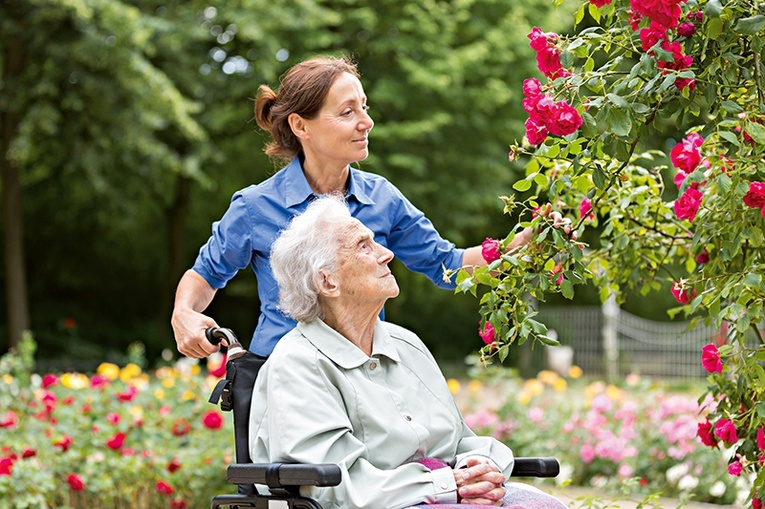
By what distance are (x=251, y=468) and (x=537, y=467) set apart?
31.9 inches

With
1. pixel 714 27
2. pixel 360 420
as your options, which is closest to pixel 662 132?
pixel 714 27

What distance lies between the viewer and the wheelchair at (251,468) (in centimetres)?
240

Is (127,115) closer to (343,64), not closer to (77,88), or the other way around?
(77,88)

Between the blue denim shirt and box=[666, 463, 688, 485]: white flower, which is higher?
the blue denim shirt

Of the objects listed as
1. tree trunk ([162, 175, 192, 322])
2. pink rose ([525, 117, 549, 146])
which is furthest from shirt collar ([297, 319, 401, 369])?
tree trunk ([162, 175, 192, 322])

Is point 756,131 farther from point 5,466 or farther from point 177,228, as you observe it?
point 177,228

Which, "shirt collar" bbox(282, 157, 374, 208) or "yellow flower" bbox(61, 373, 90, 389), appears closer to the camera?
"shirt collar" bbox(282, 157, 374, 208)

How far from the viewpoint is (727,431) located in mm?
3055

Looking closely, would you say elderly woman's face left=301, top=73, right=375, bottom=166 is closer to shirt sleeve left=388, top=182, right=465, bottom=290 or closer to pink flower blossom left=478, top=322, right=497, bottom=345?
shirt sleeve left=388, top=182, right=465, bottom=290

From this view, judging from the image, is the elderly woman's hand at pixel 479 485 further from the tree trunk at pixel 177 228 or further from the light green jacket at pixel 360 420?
the tree trunk at pixel 177 228

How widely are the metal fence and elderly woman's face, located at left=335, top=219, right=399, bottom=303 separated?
1200 centimetres

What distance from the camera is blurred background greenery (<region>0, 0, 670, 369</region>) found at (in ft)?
38.5

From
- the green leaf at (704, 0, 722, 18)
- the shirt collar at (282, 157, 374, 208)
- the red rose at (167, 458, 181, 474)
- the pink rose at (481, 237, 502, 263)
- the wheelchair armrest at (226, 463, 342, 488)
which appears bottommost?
the wheelchair armrest at (226, 463, 342, 488)

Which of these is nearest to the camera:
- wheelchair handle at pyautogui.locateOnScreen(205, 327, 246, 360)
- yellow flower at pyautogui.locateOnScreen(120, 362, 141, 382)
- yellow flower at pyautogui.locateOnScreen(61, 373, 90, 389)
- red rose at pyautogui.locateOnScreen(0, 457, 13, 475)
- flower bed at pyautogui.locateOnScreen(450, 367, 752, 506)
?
wheelchair handle at pyautogui.locateOnScreen(205, 327, 246, 360)
